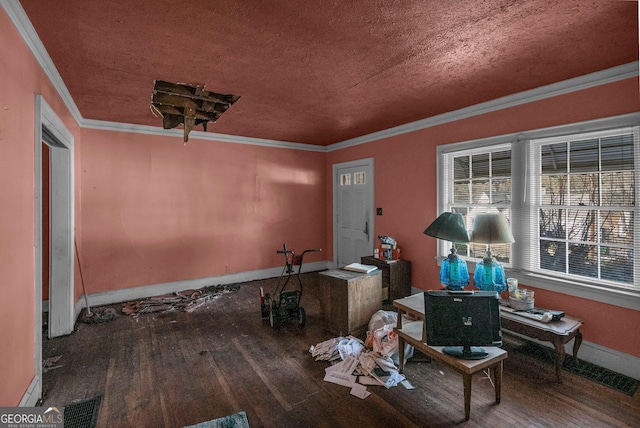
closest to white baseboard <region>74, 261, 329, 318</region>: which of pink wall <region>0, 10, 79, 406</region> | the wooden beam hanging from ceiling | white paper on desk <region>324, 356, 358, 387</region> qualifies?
pink wall <region>0, 10, 79, 406</region>

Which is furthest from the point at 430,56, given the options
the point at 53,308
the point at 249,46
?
the point at 53,308

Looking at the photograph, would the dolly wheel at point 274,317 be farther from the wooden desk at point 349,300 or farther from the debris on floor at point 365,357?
the debris on floor at point 365,357

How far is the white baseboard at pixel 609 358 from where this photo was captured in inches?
101

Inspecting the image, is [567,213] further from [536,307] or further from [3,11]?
[3,11]

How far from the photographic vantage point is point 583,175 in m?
2.90

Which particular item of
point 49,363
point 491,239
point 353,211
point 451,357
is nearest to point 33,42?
point 49,363

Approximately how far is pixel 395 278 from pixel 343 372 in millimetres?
1943

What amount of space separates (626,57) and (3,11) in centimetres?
438

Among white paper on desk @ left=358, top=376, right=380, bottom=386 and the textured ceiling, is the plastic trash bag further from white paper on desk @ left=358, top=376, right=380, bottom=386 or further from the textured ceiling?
the textured ceiling

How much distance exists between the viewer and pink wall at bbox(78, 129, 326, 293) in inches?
171

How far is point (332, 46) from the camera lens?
2.25 m

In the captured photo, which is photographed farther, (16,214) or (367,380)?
(367,380)

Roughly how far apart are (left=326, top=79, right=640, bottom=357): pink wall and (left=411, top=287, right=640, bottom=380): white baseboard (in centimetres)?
5

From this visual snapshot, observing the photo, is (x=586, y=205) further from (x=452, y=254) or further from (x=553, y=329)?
(x=452, y=254)
